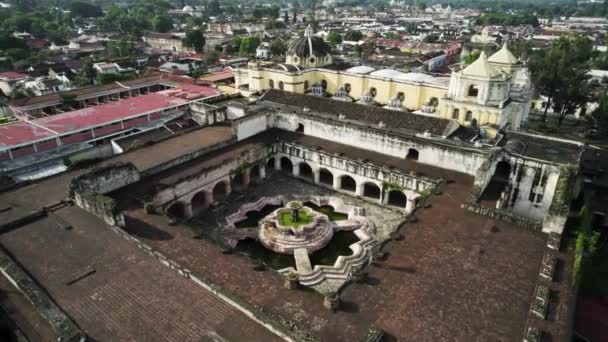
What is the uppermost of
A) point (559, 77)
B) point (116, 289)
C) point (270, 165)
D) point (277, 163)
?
point (559, 77)

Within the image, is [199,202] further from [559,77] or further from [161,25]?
[161,25]

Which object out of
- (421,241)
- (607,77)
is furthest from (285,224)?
(607,77)

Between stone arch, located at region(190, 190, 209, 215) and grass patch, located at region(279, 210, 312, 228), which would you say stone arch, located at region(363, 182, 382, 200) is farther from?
stone arch, located at region(190, 190, 209, 215)

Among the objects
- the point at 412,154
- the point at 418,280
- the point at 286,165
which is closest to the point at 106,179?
the point at 286,165

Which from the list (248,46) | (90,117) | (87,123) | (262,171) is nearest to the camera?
(262,171)

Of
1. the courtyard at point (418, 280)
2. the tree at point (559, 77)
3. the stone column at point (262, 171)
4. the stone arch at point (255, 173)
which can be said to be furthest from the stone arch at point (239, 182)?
the tree at point (559, 77)

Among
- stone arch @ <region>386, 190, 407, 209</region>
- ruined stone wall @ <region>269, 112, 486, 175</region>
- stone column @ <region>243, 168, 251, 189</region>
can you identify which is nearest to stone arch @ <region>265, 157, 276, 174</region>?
stone column @ <region>243, 168, 251, 189</region>

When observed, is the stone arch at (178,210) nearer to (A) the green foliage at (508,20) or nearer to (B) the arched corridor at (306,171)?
(B) the arched corridor at (306,171)

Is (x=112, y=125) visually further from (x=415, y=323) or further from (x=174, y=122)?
(x=415, y=323)
